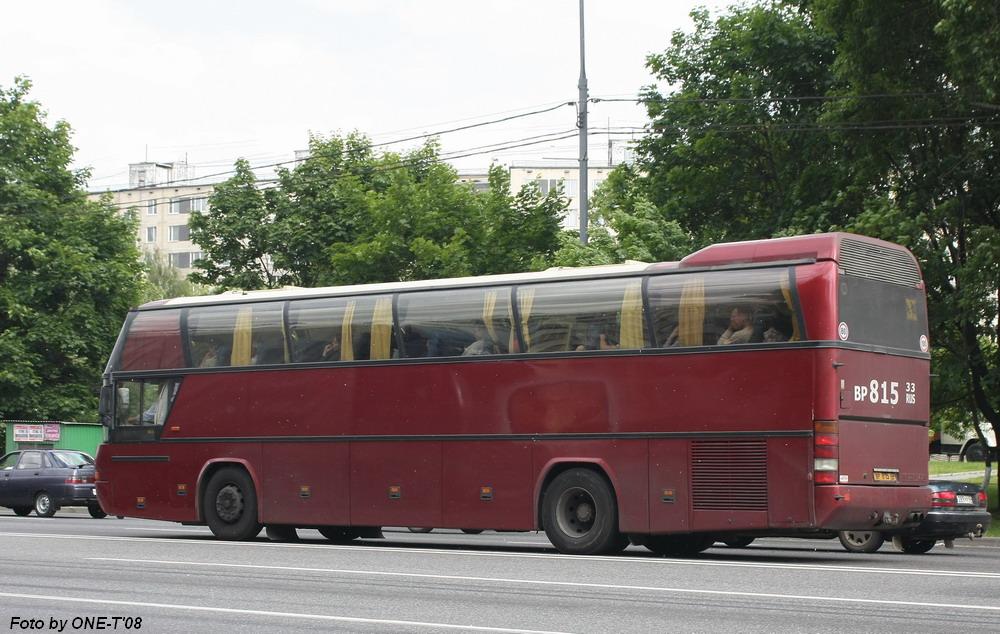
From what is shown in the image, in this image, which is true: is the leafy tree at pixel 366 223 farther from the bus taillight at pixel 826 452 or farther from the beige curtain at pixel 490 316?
the bus taillight at pixel 826 452

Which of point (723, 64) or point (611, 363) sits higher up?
point (723, 64)

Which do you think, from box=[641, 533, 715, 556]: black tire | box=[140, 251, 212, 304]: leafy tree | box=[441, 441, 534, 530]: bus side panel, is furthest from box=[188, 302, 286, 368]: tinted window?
box=[140, 251, 212, 304]: leafy tree

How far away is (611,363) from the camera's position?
1866 centimetres

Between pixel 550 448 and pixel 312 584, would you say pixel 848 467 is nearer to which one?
pixel 550 448

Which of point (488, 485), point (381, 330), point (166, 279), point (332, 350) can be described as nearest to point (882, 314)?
point (488, 485)

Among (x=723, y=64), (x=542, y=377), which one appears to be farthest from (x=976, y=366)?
(x=542, y=377)

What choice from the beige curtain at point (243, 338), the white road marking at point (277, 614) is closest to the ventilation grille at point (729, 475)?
the beige curtain at point (243, 338)

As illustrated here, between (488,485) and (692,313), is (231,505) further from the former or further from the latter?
(692,313)

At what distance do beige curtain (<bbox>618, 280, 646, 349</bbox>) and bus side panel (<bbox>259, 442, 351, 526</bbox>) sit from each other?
4.64 meters

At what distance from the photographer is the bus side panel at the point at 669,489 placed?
58.7 ft

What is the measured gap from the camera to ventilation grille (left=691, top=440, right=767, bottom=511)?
17.4 meters

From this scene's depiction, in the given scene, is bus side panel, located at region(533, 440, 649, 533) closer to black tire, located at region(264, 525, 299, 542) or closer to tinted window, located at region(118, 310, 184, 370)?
black tire, located at region(264, 525, 299, 542)

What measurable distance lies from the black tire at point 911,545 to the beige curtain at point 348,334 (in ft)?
26.2

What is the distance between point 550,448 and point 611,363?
140 cm
